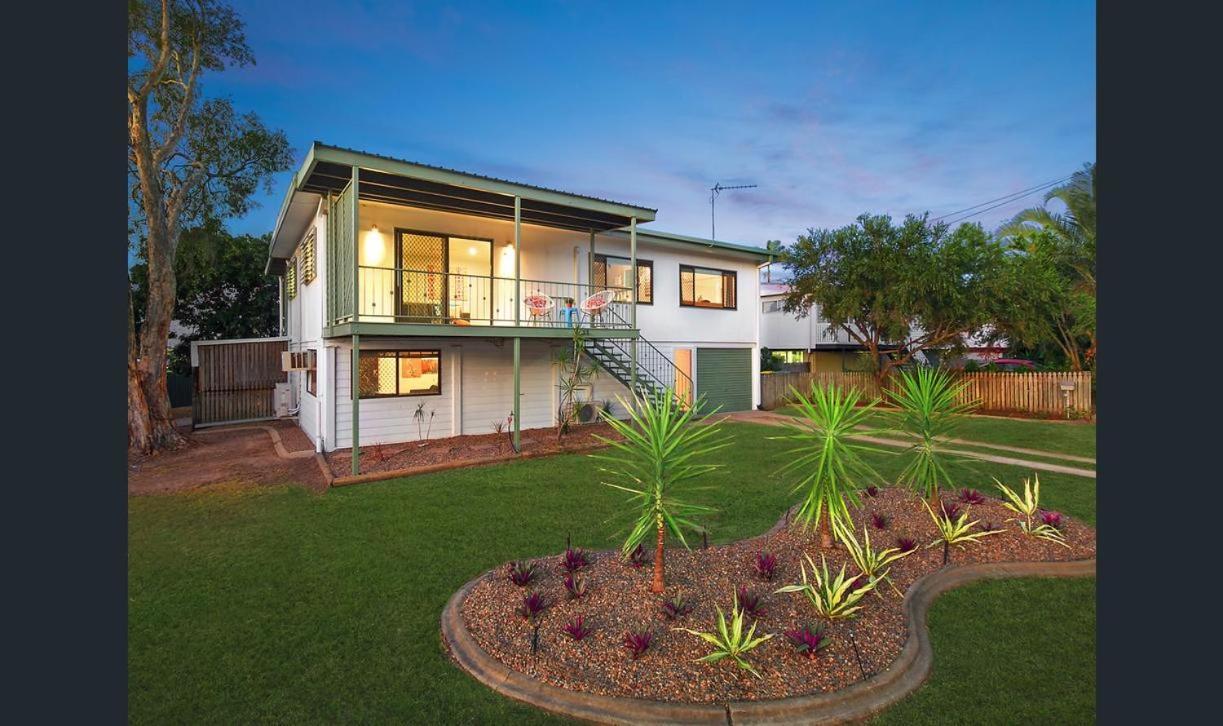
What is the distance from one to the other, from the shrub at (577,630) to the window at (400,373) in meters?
9.49

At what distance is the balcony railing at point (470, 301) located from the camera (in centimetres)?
1165

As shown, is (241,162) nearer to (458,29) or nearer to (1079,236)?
(458,29)

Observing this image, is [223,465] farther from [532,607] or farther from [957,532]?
[957,532]

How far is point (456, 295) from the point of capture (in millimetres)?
12938

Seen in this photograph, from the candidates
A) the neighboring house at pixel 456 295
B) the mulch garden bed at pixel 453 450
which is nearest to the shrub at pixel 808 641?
the mulch garden bed at pixel 453 450

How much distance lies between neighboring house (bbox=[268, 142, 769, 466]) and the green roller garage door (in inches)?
21.1

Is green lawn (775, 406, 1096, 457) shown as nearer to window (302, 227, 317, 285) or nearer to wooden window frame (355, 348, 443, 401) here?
wooden window frame (355, 348, 443, 401)

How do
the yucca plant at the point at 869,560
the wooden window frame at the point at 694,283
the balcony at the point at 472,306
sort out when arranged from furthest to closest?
the wooden window frame at the point at 694,283, the balcony at the point at 472,306, the yucca plant at the point at 869,560

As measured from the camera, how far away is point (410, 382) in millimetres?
12344

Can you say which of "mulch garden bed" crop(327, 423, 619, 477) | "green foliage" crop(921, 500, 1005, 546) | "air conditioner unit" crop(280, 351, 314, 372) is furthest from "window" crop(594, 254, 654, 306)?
"green foliage" crop(921, 500, 1005, 546)

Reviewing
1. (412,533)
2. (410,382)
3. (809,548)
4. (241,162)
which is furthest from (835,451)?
(241,162)

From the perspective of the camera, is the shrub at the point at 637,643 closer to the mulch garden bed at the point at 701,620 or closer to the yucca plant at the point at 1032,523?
the mulch garden bed at the point at 701,620

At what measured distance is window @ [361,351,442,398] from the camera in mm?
11852

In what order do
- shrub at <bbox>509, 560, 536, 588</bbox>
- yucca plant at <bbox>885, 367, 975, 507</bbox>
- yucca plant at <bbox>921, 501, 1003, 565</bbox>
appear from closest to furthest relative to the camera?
shrub at <bbox>509, 560, 536, 588</bbox> → yucca plant at <bbox>921, 501, 1003, 565</bbox> → yucca plant at <bbox>885, 367, 975, 507</bbox>
